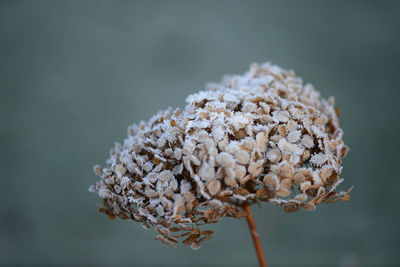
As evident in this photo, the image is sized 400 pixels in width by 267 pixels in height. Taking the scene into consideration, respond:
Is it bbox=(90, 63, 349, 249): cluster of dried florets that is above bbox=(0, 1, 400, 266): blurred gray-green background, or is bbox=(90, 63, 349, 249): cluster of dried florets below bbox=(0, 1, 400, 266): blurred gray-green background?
below

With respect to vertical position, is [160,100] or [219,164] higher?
[160,100]

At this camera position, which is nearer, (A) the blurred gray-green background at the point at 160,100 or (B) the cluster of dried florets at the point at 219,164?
(B) the cluster of dried florets at the point at 219,164

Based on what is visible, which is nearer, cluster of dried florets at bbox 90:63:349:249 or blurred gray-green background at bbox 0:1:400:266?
cluster of dried florets at bbox 90:63:349:249

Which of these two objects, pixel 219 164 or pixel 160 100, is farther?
pixel 160 100

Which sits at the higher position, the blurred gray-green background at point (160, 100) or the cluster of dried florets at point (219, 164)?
the blurred gray-green background at point (160, 100)

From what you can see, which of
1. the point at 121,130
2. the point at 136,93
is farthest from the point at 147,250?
the point at 136,93
